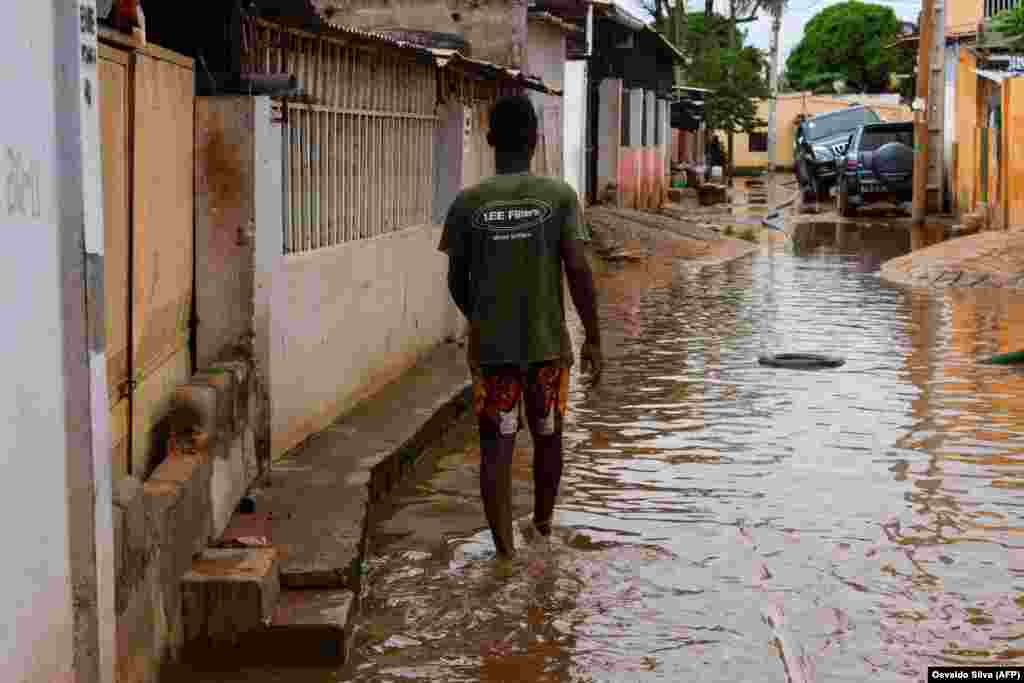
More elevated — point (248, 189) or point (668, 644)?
point (248, 189)

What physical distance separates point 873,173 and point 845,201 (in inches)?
33.3

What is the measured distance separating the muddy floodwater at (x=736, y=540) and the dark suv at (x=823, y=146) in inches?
1081

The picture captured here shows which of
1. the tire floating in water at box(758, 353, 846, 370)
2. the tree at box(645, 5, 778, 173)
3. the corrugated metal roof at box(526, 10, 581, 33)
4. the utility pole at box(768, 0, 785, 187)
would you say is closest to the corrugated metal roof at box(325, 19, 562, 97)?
the tire floating in water at box(758, 353, 846, 370)

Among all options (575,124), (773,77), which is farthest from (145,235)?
(773,77)

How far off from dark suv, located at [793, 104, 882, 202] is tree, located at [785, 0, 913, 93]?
112 ft

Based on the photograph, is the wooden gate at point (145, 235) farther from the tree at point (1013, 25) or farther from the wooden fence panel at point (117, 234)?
the tree at point (1013, 25)

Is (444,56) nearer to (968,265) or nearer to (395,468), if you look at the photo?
(395,468)

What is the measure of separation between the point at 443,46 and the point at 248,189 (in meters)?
11.6

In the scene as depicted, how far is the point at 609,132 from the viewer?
32125mm

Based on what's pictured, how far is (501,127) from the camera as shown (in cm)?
642

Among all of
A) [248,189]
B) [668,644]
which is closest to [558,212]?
[248,189]

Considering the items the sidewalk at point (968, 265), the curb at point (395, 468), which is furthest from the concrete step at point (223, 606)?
the sidewalk at point (968, 265)

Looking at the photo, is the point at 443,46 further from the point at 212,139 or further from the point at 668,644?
the point at 668,644

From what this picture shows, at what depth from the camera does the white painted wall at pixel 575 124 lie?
1094 inches
